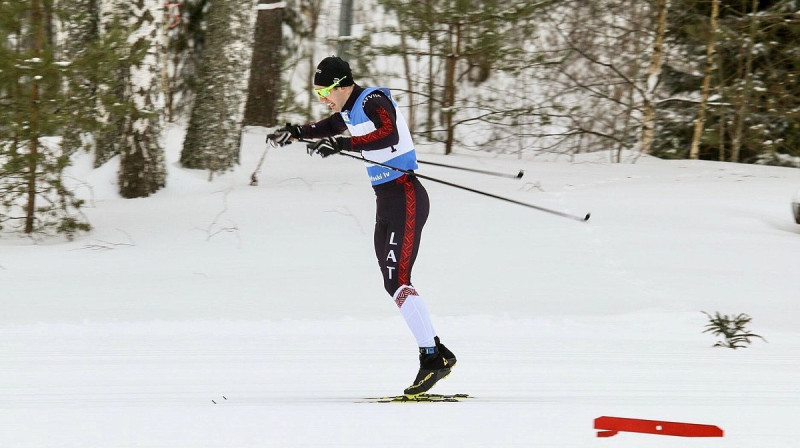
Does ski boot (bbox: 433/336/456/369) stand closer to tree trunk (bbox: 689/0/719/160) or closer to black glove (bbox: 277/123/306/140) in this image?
black glove (bbox: 277/123/306/140)

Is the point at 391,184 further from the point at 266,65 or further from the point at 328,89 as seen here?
the point at 266,65

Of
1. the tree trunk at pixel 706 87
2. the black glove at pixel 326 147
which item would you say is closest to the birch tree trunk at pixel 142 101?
the black glove at pixel 326 147

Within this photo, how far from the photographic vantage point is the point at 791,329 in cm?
733

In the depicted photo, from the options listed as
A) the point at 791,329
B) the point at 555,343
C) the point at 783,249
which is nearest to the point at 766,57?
the point at 783,249

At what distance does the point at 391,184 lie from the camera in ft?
16.7

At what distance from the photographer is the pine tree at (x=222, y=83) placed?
11.1m

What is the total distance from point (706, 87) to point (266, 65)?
6992 mm

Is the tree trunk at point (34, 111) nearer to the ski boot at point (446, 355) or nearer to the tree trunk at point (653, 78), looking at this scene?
the ski boot at point (446, 355)

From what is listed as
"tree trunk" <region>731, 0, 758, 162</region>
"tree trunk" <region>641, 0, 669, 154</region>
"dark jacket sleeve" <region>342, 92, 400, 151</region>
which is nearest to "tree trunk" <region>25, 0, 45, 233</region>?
"dark jacket sleeve" <region>342, 92, 400, 151</region>

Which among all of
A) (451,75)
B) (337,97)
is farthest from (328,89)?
(451,75)

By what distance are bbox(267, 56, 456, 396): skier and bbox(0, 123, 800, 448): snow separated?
0.41 metres

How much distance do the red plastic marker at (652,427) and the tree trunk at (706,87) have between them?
10.5 meters

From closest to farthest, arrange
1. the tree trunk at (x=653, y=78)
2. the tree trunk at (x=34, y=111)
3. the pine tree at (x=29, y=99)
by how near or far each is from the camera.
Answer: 1. the pine tree at (x=29, y=99)
2. the tree trunk at (x=34, y=111)
3. the tree trunk at (x=653, y=78)

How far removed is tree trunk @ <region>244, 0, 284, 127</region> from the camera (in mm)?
14516
